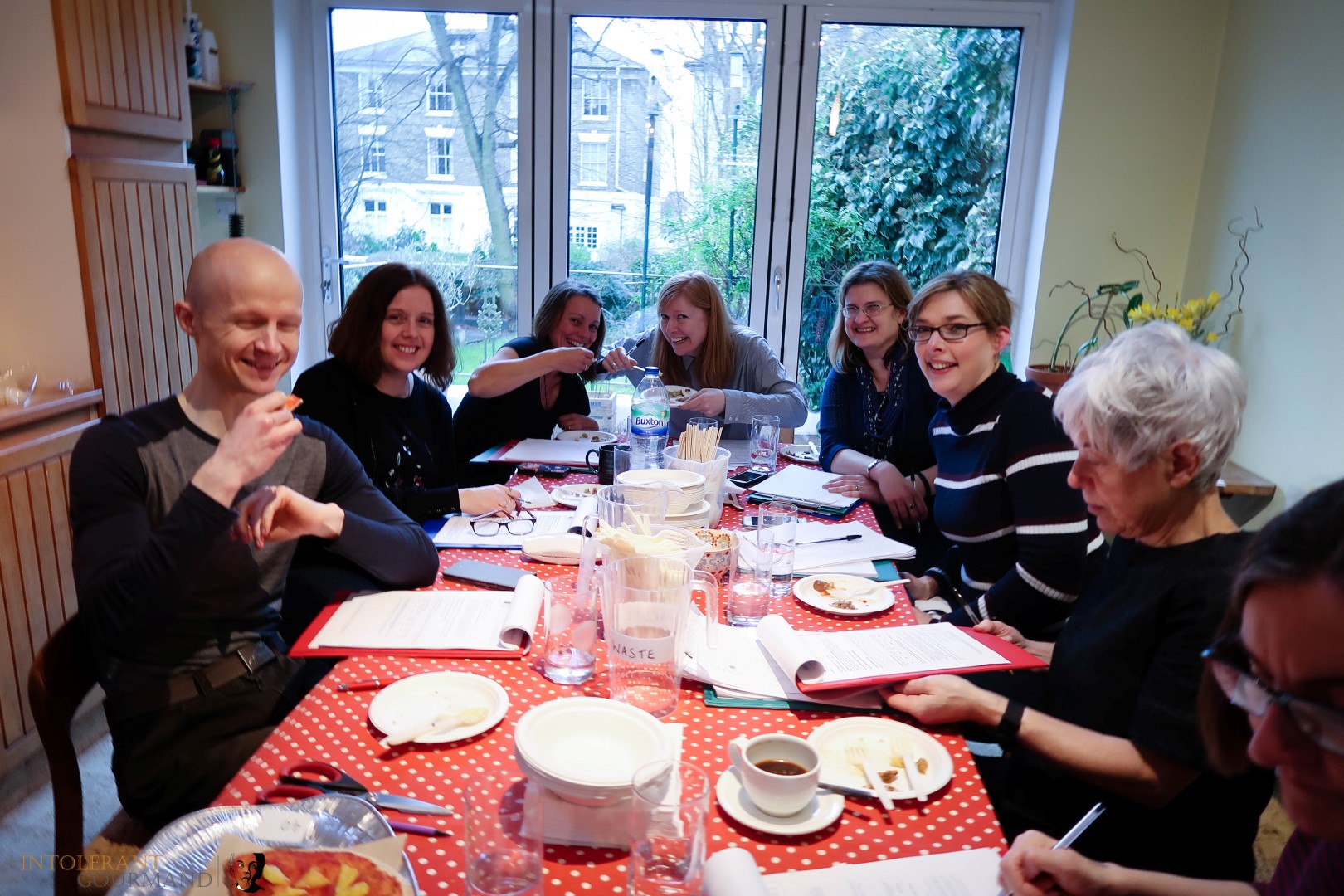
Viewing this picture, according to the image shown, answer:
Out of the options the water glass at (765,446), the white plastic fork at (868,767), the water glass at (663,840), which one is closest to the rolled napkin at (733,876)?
the water glass at (663,840)

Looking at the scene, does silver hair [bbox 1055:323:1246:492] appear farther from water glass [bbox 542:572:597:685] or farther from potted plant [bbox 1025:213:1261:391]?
potted plant [bbox 1025:213:1261:391]

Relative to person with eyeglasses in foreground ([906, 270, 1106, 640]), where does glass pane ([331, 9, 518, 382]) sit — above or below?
above

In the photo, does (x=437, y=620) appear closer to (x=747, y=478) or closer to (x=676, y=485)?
(x=676, y=485)

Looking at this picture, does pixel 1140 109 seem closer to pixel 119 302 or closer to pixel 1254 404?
pixel 1254 404

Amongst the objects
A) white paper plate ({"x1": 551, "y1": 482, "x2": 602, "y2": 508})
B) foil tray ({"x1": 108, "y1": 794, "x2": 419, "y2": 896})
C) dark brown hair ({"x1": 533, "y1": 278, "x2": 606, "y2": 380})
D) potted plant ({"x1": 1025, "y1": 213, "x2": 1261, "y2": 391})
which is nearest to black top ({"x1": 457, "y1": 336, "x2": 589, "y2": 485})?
dark brown hair ({"x1": 533, "y1": 278, "x2": 606, "y2": 380})

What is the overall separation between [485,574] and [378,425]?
2.73 feet

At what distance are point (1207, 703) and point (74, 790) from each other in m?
1.49

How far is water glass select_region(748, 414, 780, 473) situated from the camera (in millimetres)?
2498

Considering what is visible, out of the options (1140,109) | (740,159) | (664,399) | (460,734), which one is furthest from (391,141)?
(460,734)

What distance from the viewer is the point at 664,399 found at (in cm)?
262

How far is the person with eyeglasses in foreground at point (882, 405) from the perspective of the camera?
2602 millimetres

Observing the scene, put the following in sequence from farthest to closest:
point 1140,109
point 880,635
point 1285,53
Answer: point 1140,109 < point 1285,53 < point 880,635

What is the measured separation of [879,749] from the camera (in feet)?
3.62

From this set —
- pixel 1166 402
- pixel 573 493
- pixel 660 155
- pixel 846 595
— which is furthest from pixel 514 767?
pixel 660 155
